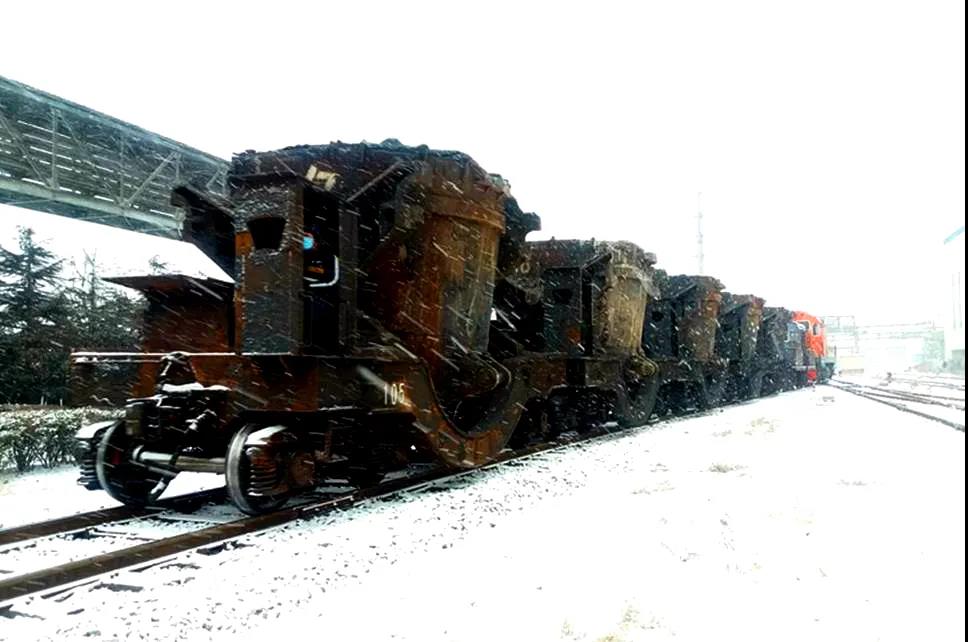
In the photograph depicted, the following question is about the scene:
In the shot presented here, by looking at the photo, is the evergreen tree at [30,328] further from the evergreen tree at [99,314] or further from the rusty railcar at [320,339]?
the rusty railcar at [320,339]

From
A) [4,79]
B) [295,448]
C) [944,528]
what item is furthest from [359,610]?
[4,79]

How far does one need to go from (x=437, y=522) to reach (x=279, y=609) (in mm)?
1740

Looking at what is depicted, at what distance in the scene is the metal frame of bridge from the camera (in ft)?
44.5

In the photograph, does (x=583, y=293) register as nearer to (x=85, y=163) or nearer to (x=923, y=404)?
(x=923, y=404)

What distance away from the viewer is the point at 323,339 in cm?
554

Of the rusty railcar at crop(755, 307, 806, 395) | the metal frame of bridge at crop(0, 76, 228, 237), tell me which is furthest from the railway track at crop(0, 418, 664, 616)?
the rusty railcar at crop(755, 307, 806, 395)

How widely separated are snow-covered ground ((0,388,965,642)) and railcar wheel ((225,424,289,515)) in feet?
1.32

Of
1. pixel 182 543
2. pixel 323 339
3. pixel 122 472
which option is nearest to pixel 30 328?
pixel 122 472

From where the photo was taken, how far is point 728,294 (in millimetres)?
17844

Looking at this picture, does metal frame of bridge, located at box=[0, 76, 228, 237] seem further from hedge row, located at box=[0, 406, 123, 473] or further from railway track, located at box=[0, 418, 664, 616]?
railway track, located at box=[0, 418, 664, 616]

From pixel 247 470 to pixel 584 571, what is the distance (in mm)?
2526

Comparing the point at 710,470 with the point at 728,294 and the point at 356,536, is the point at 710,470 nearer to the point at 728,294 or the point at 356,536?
the point at 356,536

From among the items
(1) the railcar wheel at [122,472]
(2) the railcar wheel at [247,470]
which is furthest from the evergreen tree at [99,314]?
(2) the railcar wheel at [247,470]

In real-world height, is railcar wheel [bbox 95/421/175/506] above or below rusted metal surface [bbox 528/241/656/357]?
below
